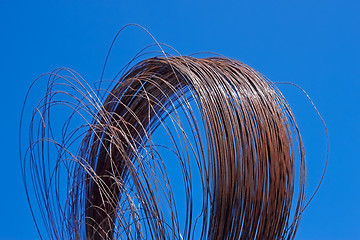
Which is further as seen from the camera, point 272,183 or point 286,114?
point 286,114

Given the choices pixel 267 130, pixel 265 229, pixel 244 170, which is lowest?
pixel 265 229

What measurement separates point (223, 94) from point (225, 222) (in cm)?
51

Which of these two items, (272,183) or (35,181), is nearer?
(272,183)

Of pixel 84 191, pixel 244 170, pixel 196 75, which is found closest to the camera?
pixel 244 170

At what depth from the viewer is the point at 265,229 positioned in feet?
8.99

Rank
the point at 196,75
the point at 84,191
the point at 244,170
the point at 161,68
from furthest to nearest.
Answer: the point at 84,191 → the point at 161,68 → the point at 196,75 → the point at 244,170

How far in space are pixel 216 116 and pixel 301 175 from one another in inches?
18.4

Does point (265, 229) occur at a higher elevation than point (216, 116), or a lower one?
lower

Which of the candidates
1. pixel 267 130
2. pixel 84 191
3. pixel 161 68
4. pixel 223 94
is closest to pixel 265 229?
pixel 267 130

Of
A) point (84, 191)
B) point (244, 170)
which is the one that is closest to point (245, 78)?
point (244, 170)

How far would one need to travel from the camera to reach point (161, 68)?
3230mm

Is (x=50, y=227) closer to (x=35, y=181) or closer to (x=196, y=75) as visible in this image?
(x=35, y=181)

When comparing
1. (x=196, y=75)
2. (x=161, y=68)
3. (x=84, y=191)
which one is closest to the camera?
(x=196, y=75)

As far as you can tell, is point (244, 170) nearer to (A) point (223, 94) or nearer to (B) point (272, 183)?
(B) point (272, 183)
